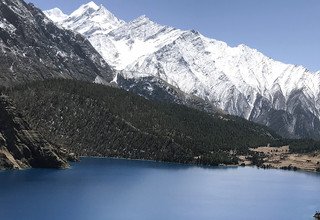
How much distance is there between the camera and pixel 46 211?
191250 mm

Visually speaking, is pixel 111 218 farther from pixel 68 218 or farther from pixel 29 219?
pixel 29 219

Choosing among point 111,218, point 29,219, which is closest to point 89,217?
point 111,218

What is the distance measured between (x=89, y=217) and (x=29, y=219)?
21438 mm

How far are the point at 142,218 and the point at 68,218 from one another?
26.5m

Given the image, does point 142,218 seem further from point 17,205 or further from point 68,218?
point 17,205

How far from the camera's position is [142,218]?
196 m

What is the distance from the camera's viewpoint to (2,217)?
575 feet

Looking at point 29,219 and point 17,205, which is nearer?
point 29,219

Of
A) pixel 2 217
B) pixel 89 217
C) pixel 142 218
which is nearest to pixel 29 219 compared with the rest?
pixel 2 217

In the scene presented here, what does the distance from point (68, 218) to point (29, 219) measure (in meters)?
13.1

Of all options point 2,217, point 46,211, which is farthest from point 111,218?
point 2,217

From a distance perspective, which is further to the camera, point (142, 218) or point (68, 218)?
point (142, 218)

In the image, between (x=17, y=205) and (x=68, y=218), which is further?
(x=17, y=205)

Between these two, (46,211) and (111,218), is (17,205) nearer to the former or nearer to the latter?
(46,211)
